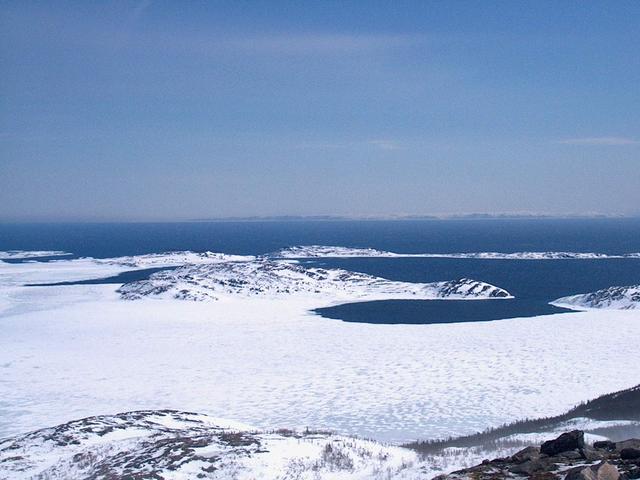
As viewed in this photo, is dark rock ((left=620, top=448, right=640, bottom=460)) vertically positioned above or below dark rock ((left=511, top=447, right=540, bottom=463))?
above

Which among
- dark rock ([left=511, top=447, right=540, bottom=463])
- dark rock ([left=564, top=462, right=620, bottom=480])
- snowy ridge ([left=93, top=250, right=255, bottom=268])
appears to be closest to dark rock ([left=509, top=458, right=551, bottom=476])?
dark rock ([left=511, top=447, right=540, bottom=463])

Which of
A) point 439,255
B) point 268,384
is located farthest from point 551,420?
point 439,255

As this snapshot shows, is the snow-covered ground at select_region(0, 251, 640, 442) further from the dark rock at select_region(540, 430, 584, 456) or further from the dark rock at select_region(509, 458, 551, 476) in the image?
the dark rock at select_region(509, 458, 551, 476)

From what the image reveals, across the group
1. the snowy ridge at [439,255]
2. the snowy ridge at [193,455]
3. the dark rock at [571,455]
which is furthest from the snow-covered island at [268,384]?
the snowy ridge at [439,255]

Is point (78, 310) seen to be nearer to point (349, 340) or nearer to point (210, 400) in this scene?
point (349, 340)

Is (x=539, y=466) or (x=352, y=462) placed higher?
(x=539, y=466)

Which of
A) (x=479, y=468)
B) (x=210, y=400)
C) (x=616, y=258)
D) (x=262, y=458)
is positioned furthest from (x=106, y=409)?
(x=616, y=258)

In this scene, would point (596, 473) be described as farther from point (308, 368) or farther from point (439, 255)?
point (439, 255)
